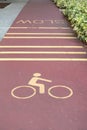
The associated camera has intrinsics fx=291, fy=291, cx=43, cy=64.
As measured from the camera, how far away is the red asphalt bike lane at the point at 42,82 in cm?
430

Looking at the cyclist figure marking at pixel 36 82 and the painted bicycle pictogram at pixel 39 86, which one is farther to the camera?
the cyclist figure marking at pixel 36 82

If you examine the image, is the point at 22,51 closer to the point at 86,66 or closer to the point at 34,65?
the point at 34,65

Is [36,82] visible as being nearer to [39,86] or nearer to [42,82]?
[42,82]

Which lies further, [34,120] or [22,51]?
[22,51]

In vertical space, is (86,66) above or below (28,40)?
above

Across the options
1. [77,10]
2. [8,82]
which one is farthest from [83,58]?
[77,10]

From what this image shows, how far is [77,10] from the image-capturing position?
11.4m

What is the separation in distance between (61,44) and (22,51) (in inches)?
52.9

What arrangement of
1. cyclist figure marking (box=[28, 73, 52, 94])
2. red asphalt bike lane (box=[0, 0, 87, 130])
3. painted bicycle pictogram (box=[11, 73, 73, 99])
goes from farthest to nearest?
cyclist figure marking (box=[28, 73, 52, 94]), painted bicycle pictogram (box=[11, 73, 73, 99]), red asphalt bike lane (box=[0, 0, 87, 130])

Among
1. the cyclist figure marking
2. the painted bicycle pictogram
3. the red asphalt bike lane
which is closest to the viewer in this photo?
the red asphalt bike lane

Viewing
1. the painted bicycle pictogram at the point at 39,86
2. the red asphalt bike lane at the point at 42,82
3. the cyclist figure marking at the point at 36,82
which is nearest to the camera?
the red asphalt bike lane at the point at 42,82

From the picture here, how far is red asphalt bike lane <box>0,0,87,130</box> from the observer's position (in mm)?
4301

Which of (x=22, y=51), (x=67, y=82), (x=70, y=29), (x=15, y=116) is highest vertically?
(x=15, y=116)

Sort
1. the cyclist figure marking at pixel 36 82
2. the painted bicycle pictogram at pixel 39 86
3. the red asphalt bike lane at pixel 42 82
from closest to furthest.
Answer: the red asphalt bike lane at pixel 42 82 → the painted bicycle pictogram at pixel 39 86 → the cyclist figure marking at pixel 36 82
